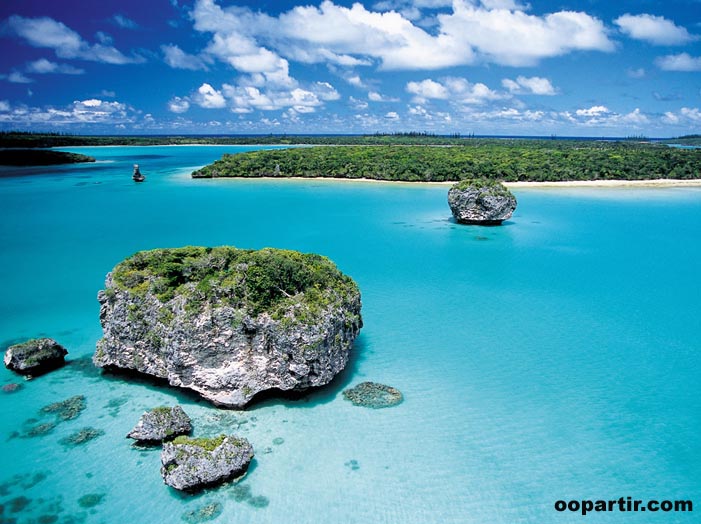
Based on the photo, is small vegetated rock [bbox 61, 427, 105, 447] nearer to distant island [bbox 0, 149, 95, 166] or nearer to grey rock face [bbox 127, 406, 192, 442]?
grey rock face [bbox 127, 406, 192, 442]

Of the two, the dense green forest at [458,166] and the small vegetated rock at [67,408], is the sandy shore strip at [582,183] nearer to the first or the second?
the dense green forest at [458,166]

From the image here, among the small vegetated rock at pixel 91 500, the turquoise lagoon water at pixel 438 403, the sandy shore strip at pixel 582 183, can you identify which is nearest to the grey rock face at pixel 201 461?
the turquoise lagoon water at pixel 438 403

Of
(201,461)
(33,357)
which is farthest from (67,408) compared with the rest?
(201,461)

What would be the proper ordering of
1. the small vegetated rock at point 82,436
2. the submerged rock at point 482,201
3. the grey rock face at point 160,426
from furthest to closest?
the submerged rock at point 482,201 < the small vegetated rock at point 82,436 < the grey rock face at point 160,426

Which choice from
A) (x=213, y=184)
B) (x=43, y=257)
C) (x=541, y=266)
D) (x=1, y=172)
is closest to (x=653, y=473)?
(x=541, y=266)

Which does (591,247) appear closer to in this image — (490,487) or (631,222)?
(631,222)
